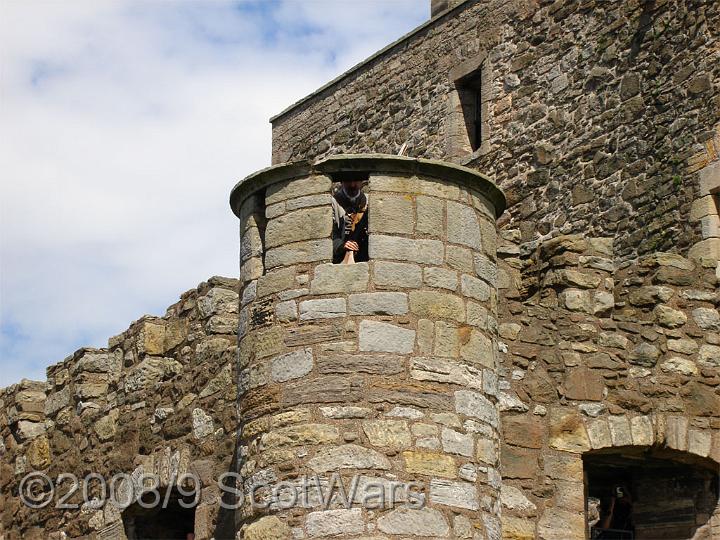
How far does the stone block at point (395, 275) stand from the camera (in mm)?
9812

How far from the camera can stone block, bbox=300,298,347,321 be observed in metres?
9.79

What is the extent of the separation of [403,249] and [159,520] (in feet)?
12.5

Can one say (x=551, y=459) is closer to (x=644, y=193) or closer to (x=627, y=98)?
(x=644, y=193)

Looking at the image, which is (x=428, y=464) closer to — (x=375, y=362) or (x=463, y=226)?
(x=375, y=362)

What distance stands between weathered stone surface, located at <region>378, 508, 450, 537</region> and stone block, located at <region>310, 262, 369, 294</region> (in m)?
1.29

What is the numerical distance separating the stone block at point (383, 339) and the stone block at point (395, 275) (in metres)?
0.25

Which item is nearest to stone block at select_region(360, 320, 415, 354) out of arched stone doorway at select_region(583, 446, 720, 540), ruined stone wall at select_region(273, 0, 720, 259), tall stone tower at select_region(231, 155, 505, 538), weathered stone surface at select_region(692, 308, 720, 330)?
tall stone tower at select_region(231, 155, 505, 538)

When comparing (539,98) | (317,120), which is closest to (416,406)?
(539,98)

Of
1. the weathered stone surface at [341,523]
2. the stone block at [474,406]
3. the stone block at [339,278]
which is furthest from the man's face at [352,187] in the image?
the weathered stone surface at [341,523]

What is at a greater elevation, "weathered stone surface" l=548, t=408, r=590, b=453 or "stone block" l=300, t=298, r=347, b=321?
"stone block" l=300, t=298, r=347, b=321

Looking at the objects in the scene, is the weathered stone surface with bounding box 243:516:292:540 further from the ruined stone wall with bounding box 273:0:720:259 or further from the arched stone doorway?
the ruined stone wall with bounding box 273:0:720:259

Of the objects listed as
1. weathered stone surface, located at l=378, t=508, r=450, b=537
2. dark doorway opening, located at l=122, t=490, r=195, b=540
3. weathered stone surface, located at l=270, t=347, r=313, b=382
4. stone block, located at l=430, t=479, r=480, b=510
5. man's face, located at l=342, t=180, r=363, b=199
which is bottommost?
weathered stone surface, located at l=378, t=508, r=450, b=537

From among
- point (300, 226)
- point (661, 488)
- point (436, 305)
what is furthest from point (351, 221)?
point (661, 488)

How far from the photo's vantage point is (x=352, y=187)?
10078mm
